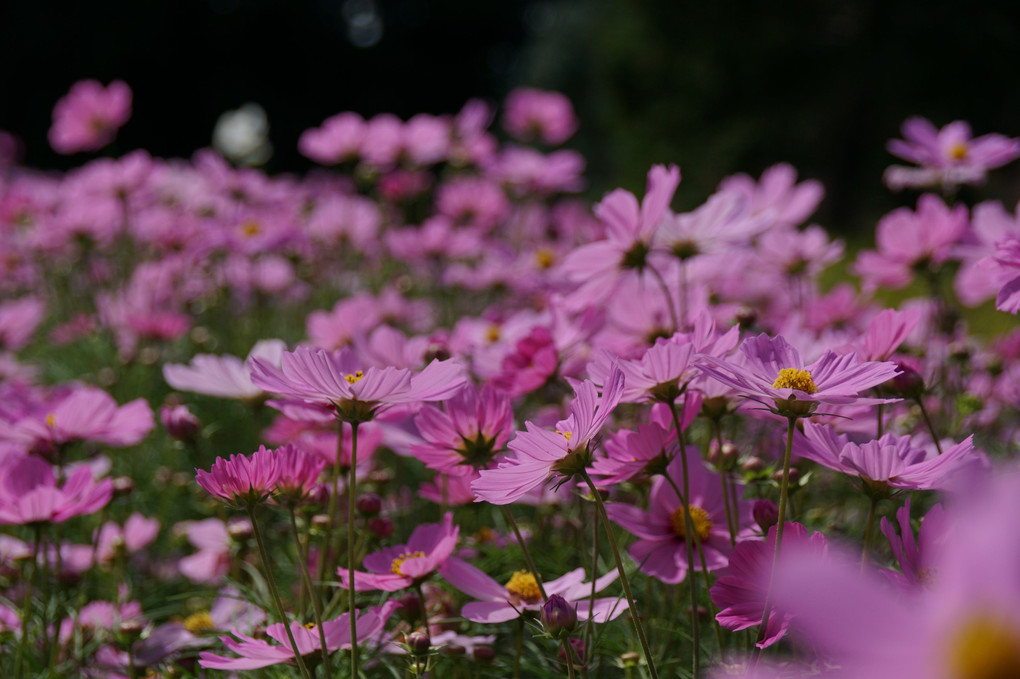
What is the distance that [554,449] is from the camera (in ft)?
1.59

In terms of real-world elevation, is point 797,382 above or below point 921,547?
above

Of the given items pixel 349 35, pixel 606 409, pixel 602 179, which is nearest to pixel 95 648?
pixel 606 409

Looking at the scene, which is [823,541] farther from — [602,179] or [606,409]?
[602,179]

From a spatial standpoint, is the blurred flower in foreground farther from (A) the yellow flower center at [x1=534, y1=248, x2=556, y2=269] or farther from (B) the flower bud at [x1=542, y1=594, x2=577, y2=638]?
(B) the flower bud at [x1=542, y1=594, x2=577, y2=638]

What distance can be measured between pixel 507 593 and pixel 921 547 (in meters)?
0.28

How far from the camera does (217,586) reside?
3.13 feet

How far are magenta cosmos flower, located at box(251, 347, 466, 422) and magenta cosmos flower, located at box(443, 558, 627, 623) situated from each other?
132 mm

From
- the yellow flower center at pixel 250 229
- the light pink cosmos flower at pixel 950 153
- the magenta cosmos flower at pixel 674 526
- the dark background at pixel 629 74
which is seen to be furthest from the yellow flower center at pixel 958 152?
the dark background at pixel 629 74

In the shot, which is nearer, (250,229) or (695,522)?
(695,522)

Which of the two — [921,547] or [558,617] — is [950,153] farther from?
[558,617]

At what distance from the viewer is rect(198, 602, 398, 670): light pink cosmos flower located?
0.52 metres

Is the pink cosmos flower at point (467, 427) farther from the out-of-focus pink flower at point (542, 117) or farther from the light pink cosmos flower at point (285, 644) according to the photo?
the out-of-focus pink flower at point (542, 117)

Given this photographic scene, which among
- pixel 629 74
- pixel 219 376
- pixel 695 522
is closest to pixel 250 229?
pixel 219 376

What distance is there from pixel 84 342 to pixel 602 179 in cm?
811
